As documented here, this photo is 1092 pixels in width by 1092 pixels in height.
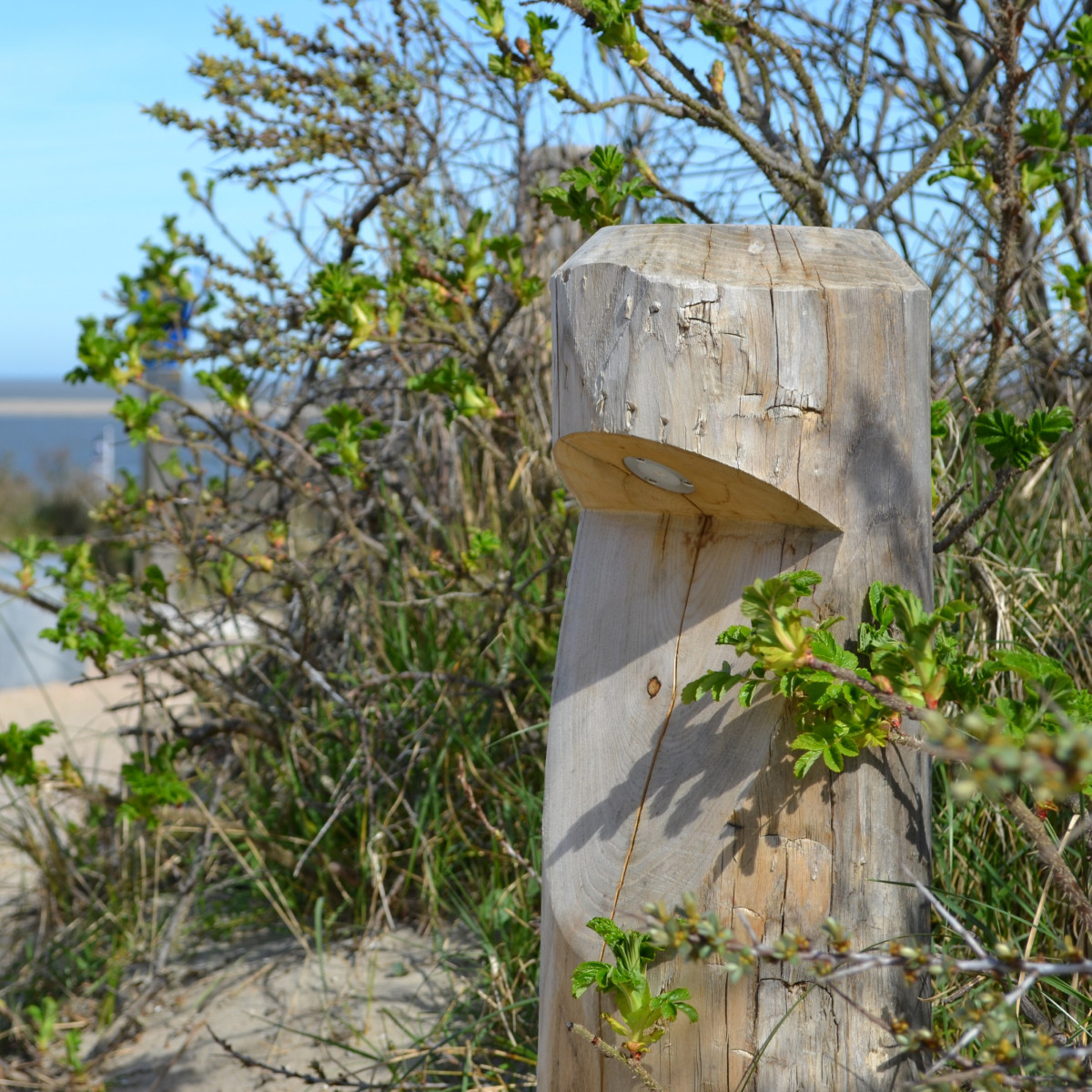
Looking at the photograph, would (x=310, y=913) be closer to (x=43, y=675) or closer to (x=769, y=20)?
(x=769, y=20)

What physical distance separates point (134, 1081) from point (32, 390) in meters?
161

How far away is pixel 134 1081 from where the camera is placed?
8.68 ft

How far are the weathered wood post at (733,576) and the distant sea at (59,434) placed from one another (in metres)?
1.94

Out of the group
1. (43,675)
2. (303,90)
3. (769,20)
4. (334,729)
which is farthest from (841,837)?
(43,675)

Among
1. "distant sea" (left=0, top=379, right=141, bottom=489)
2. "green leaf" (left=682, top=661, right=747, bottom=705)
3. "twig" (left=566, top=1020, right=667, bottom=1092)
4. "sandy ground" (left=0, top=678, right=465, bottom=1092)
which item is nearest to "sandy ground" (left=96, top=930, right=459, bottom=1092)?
"sandy ground" (left=0, top=678, right=465, bottom=1092)

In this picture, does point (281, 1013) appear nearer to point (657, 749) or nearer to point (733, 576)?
point (657, 749)

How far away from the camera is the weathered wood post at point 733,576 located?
4.23ft

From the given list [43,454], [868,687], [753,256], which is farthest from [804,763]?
[43,454]

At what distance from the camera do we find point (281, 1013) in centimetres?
274

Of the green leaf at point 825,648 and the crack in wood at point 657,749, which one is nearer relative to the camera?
the green leaf at point 825,648

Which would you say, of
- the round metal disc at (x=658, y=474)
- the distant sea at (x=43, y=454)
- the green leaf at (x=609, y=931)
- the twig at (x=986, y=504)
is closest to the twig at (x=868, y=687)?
the round metal disc at (x=658, y=474)

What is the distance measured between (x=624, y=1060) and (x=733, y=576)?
681mm

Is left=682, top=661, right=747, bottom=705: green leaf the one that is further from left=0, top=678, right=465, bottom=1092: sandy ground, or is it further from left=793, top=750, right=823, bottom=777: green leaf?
left=0, top=678, right=465, bottom=1092: sandy ground

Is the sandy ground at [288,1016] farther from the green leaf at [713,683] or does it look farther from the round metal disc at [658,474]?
the round metal disc at [658,474]
